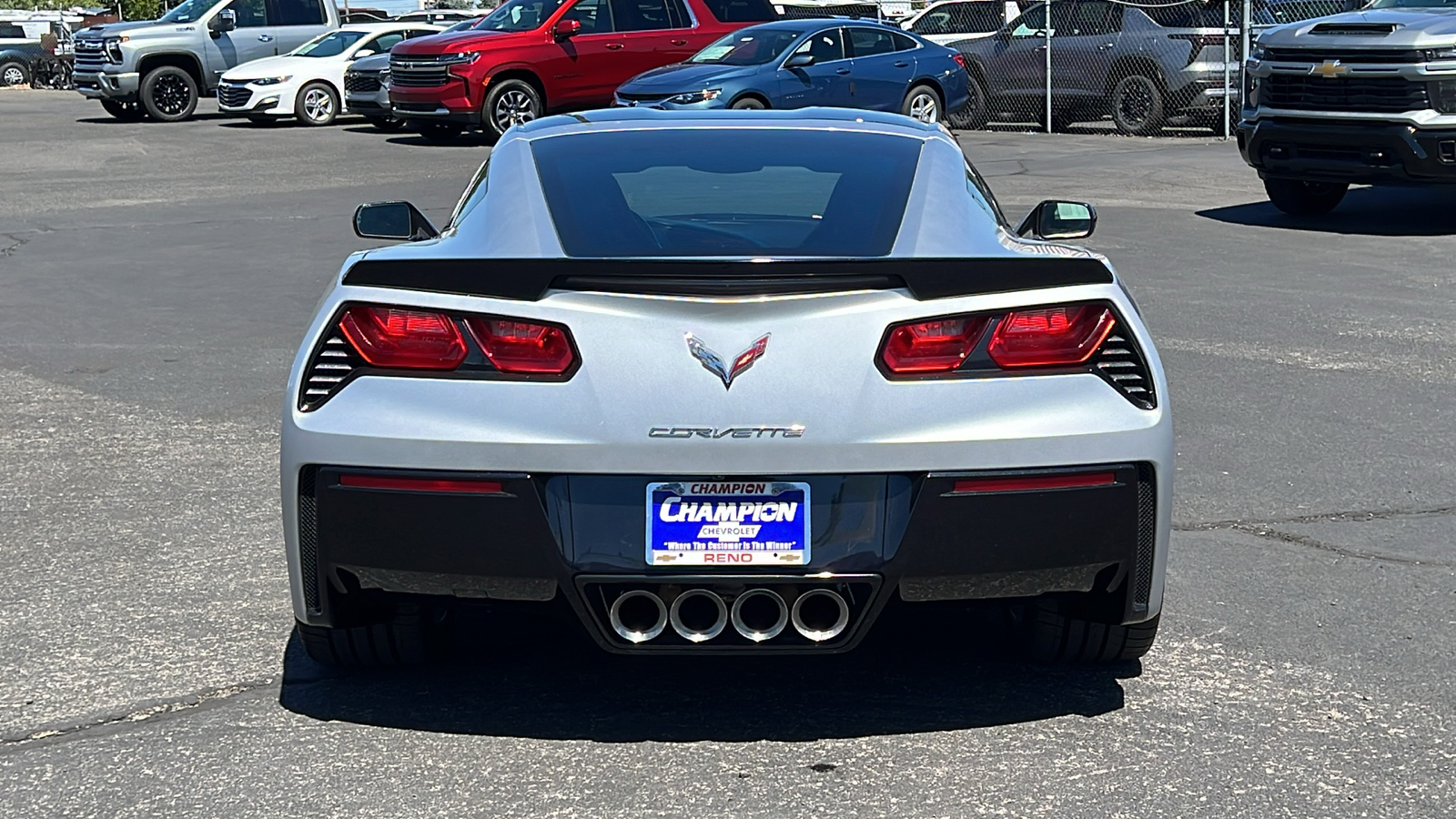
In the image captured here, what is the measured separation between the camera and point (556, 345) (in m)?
3.81

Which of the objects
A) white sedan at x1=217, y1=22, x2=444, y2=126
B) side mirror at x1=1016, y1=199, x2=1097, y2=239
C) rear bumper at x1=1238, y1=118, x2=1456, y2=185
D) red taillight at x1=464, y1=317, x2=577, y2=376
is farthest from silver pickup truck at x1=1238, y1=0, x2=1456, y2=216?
white sedan at x1=217, y1=22, x2=444, y2=126

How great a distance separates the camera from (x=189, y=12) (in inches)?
1131

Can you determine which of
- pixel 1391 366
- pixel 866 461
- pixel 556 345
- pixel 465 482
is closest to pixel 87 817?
pixel 465 482

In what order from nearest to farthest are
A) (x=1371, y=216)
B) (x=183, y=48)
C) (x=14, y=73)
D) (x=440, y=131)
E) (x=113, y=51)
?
1. (x=1371, y=216)
2. (x=440, y=131)
3. (x=113, y=51)
4. (x=183, y=48)
5. (x=14, y=73)

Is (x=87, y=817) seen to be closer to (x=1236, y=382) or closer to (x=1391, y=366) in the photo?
(x=1236, y=382)

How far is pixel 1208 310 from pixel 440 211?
7538 mm

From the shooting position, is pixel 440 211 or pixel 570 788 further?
pixel 440 211

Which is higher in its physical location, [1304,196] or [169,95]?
[169,95]

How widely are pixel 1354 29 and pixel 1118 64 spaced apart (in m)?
9.79

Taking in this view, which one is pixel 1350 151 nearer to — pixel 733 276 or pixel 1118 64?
pixel 1118 64

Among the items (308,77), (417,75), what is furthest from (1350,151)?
(308,77)

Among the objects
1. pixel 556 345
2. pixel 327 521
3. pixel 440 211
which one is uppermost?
pixel 556 345

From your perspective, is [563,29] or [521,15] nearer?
[563,29]

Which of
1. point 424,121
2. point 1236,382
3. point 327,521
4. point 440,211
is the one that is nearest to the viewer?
point 327,521
